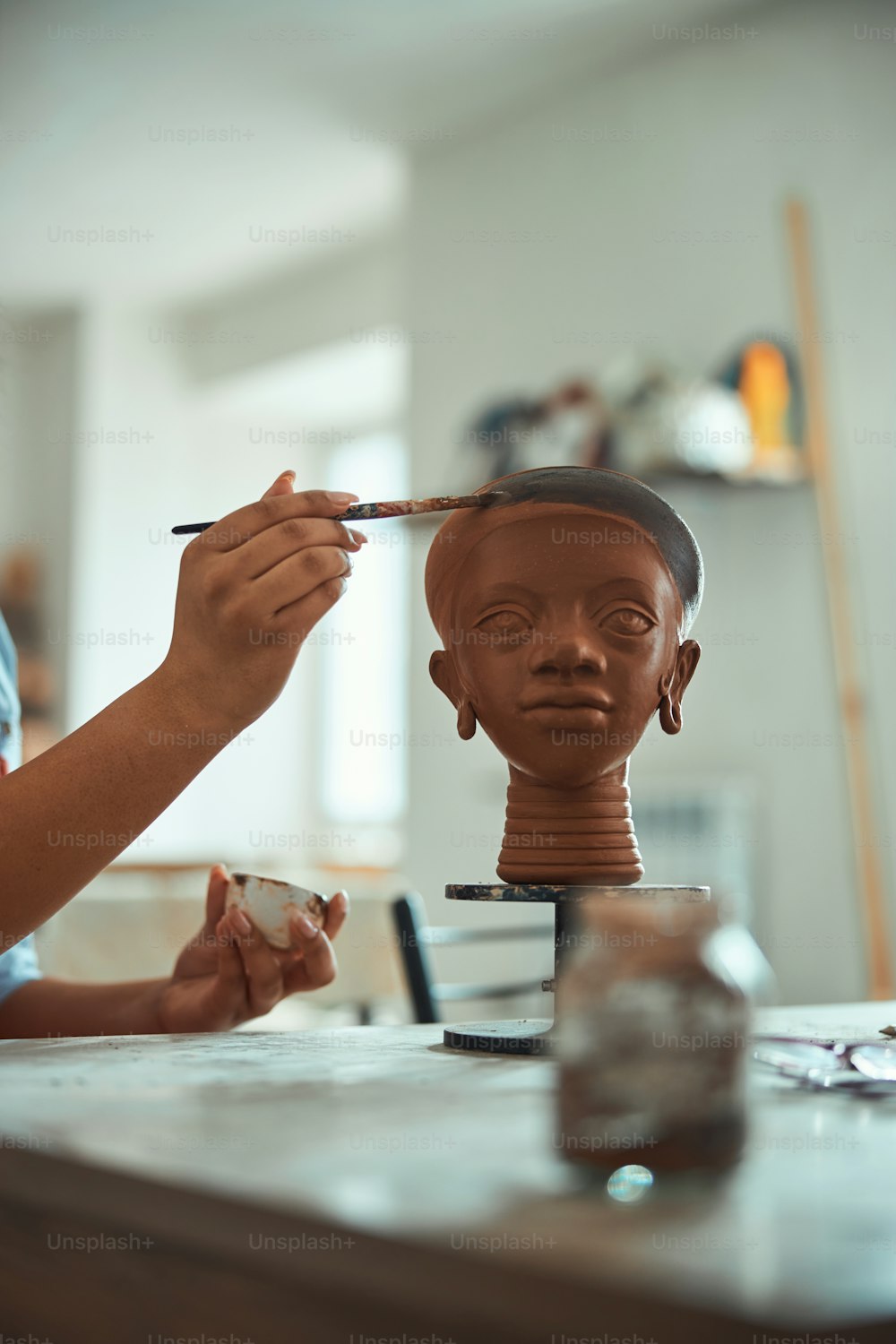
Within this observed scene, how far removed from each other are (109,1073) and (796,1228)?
484 mm

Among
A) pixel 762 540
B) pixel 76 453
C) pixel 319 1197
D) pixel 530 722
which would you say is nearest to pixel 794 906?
pixel 762 540

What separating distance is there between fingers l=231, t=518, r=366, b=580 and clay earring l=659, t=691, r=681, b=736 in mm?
307

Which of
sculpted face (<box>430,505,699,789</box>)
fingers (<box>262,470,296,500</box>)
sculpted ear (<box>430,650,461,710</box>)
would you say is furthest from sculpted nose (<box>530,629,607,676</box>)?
fingers (<box>262,470,296,500</box>)

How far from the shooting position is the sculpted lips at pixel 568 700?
43.0 inches

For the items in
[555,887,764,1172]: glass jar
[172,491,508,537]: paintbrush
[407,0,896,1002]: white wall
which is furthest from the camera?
[407,0,896,1002]: white wall

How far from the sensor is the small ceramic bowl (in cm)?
117

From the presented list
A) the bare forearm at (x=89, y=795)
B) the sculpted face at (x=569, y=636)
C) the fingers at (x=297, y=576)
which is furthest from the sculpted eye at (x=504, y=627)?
the bare forearm at (x=89, y=795)

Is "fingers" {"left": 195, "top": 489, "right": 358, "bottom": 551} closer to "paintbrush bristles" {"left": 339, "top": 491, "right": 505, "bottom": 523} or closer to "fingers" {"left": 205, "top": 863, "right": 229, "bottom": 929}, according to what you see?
"paintbrush bristles" {"left": 339, "top": 491, "right": 505, "bottom": 523}

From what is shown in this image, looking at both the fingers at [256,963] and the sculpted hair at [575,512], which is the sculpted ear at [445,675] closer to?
the sculpted hair at [575,512]

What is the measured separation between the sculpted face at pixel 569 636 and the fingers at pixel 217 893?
0.28 m

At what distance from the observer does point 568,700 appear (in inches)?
43.1

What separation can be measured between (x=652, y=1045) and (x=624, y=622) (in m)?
0.55

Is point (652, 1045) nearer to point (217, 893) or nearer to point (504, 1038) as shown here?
point (504, 1038)

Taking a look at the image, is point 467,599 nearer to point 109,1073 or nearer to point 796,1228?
point 109,1073
